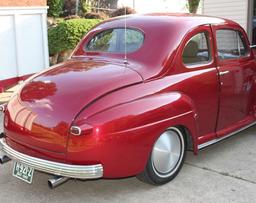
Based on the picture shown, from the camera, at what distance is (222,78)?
197 inches

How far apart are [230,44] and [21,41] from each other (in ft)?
18.8

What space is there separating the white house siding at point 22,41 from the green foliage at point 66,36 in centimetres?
301

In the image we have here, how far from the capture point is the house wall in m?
9.25

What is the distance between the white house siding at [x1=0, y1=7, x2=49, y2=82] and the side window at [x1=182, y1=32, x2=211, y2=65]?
5.57m

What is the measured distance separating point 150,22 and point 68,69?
1.10 m

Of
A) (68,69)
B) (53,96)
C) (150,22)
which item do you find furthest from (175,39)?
(53,96)

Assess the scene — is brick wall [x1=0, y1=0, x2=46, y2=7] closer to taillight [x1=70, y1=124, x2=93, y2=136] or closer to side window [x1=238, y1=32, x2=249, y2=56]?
side window [x1=238, y1=32, x2=249, y2=56]

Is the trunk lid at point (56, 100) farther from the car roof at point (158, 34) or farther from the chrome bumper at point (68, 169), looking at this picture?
the car roof at point (158, 34)

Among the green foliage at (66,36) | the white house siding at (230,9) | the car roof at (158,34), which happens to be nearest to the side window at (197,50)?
the car roof at (158,34)

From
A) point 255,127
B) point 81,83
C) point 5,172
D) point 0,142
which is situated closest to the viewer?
point 81,83

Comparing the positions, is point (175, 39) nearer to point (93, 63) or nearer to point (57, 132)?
point (93, 63)

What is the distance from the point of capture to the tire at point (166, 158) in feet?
13.7

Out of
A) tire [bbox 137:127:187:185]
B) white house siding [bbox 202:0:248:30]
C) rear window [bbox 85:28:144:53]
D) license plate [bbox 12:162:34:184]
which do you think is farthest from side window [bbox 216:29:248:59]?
white house siding [bbox 202:0:248:30]

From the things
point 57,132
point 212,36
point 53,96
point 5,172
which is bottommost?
point 5,172
